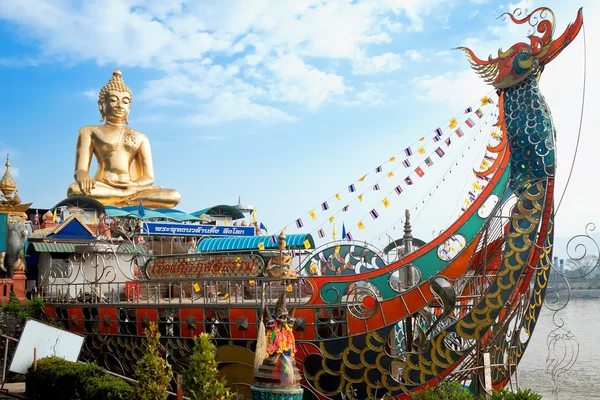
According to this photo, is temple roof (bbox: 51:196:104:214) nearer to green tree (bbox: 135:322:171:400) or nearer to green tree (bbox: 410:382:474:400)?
green tree (bbox: 135:322:171:400)

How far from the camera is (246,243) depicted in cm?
1925

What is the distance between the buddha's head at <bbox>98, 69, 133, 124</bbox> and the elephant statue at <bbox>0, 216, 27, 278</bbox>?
976 centimetres

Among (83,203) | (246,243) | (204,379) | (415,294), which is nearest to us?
(204,379)

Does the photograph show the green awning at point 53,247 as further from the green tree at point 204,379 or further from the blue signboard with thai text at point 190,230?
the green tree at point 204,379

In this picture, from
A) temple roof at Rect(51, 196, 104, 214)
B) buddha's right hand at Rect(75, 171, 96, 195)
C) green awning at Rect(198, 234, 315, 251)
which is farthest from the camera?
buddha's right hand at Rect(75, 171, 96, 195)

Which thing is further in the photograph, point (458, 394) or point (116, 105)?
point (116, 105)

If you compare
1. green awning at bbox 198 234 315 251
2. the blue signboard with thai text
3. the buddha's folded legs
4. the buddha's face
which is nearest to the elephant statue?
the blue signboard with thai text

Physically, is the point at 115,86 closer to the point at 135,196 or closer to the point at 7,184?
the point at 135,196

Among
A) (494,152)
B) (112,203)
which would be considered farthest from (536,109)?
(112,203)

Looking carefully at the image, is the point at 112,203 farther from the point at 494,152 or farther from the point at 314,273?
the point at 494,152

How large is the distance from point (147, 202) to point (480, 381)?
55.5ft

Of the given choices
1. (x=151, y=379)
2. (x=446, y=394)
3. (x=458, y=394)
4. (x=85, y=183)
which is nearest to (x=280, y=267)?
(x=151, y=379)

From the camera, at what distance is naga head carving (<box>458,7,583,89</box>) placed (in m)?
10.9

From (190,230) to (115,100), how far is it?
831 cm
